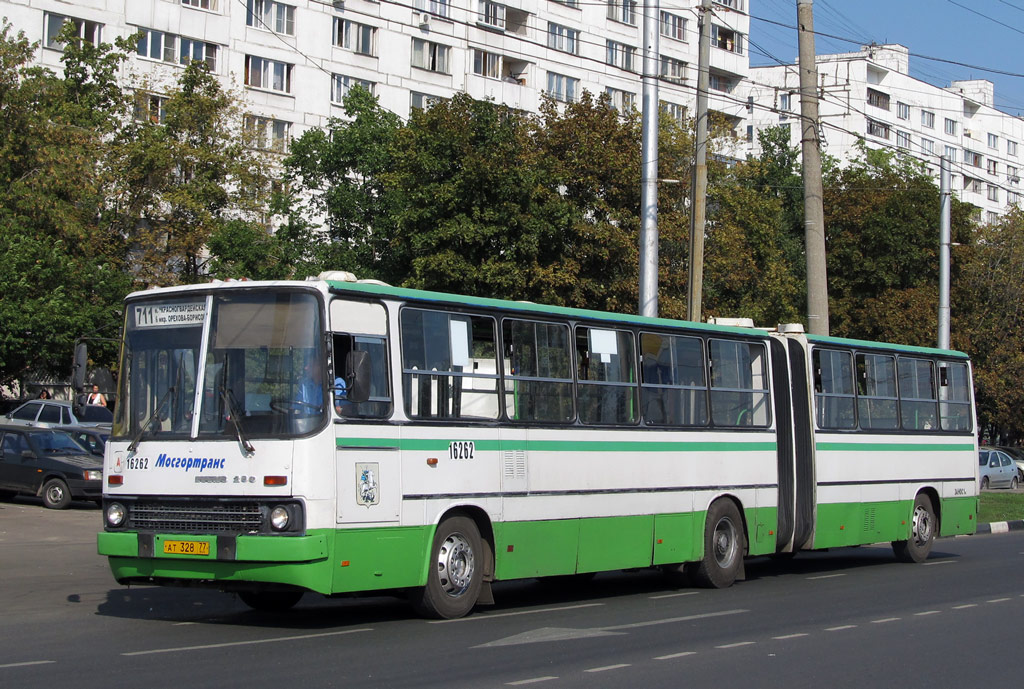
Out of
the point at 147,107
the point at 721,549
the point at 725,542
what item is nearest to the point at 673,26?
the point at 147,107

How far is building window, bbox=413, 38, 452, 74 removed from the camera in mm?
55875

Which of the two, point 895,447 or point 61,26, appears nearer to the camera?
point 895,447

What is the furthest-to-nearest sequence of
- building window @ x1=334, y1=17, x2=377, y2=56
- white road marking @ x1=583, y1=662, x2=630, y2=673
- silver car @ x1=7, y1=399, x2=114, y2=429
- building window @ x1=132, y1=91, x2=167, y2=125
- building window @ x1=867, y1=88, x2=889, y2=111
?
building window @ x1=867, y1=88, x2=889, y2=111, building window @ x1=334, y1=17, x2=377, y2=56, building window @ x1=132, y1=91, x2=167, y2=125, silver car @ x1=7, y1=399, x2=114, y2=429, white road marking @ x1=583, y1=662, x2=630, y2=673

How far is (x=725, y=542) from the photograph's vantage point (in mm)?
16031

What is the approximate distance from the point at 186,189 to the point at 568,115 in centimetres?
1056

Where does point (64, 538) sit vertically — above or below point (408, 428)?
below

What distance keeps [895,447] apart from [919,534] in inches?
65.8

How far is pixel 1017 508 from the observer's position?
3238 centimetres

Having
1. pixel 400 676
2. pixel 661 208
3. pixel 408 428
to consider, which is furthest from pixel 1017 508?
pixel 400 676

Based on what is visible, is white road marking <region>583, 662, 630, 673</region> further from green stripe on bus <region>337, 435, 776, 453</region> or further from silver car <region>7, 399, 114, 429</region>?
silver car <region>7, 399, 114, 429</region>

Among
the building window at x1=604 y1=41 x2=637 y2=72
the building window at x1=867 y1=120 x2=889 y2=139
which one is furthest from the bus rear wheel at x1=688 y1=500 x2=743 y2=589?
the building window at x1=867 y1=120 x2=889 y2=139

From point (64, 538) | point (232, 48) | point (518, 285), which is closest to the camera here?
point (64, 538)

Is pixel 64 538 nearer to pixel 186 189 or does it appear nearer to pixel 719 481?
pixel 719 481

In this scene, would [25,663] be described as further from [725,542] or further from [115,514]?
[725,542]
